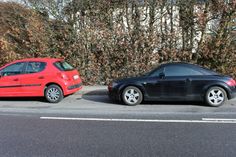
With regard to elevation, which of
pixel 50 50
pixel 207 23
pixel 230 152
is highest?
pixel 207 23

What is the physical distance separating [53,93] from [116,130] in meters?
4.11

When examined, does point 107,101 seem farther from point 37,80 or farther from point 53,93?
point 37,80

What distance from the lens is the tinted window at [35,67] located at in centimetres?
1015

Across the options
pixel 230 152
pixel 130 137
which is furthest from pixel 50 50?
pixel 230 152

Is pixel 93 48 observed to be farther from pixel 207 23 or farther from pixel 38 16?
pixel 207 23

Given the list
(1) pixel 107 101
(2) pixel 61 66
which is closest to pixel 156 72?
(1) pixel 107 101

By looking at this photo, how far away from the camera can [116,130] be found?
6.55 meters

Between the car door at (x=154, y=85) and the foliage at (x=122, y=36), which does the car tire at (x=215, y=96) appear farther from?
the foliage at (x=122, y=36)

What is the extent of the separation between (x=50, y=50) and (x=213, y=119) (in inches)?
331

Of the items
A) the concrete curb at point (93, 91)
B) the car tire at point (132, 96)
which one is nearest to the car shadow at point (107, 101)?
the concrete curb at point (93, 91)

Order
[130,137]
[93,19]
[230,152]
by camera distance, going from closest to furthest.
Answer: [230,152] → [130,137] → [93,19]

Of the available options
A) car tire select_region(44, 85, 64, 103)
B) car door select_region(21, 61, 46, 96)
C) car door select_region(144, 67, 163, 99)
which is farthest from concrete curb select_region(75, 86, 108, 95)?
car door select_region(144, 67, 163, 99)

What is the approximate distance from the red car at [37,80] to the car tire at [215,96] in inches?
169

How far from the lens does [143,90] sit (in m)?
9.26
